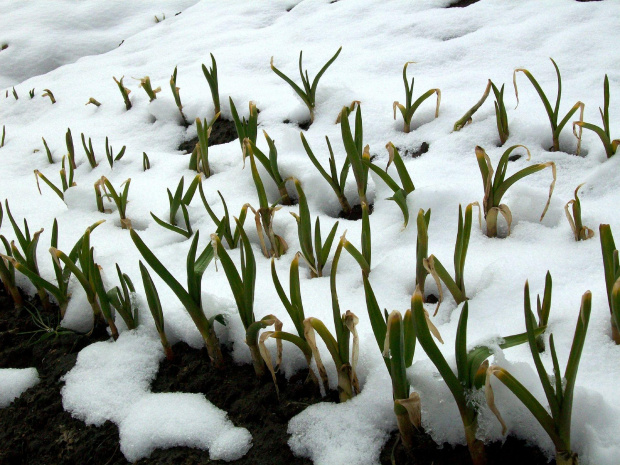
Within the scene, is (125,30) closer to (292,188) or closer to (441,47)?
(441,47)

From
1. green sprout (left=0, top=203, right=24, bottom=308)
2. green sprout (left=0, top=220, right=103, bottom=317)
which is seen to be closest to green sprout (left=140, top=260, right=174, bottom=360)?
green sprout (left=0, top=220, right=103, bottom=317)

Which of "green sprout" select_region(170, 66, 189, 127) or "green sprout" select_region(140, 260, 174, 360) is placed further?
"green sprout" select_region(170, 66, 189, 127)

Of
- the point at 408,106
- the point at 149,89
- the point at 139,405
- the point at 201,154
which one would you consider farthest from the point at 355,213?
the point at 149,89

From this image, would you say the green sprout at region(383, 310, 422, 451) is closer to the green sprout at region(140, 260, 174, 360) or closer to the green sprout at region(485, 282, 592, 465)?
the green sprout at region(485, 282, 592, 465)

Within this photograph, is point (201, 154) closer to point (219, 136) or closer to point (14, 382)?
point (219, 136)

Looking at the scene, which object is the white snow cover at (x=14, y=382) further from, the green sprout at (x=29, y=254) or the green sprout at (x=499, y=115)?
the green sprout at (x=499, y=115)

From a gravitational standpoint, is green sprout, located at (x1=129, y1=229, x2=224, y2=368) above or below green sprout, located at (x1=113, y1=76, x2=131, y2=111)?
below
